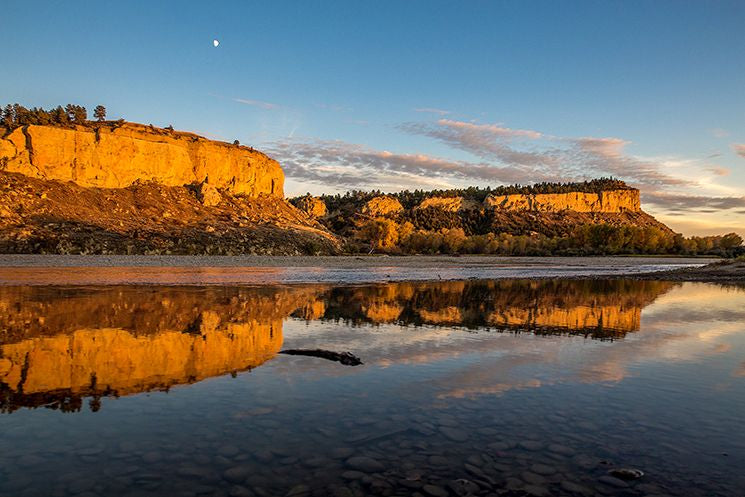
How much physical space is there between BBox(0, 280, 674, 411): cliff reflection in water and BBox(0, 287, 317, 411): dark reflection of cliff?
3 centimetres

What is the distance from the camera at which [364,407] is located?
7965 mm

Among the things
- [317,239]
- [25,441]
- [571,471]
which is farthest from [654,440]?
[317,239]

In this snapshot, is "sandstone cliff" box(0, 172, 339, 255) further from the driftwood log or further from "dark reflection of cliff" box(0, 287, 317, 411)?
the driftwood log

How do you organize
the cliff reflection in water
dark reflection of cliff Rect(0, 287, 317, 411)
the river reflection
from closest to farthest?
the river reflection
dark reflection of cliff Rect(0, 287, 317, 411)
the cliff reflection in water

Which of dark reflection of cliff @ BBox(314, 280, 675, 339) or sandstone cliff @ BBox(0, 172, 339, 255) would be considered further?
sandstone cliff @ BBox(0, 172, 339, 255)

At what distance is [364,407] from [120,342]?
7.68m

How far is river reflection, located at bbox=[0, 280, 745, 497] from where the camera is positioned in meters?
5.41

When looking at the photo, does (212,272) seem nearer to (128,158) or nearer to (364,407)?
(364,407)

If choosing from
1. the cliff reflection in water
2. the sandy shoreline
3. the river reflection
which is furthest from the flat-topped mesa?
the river reflection

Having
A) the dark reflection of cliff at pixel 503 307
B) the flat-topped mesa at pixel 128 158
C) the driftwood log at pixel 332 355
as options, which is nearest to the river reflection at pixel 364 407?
the driftwood log at pixel 332 355

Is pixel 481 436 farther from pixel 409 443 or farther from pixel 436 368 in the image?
pixel 436 368

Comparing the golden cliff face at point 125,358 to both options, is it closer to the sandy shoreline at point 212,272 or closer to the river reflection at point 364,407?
the river reflection at point 364,407

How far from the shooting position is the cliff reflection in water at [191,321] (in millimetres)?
9461

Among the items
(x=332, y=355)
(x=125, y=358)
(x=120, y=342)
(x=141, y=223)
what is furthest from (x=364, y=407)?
(x=141, y=223)
